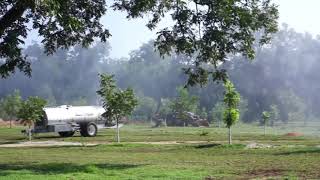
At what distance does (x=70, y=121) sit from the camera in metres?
46.6

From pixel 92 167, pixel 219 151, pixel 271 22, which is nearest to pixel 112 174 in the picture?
pixel 92 167

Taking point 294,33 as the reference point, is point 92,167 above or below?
below

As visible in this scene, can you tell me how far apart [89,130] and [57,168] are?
1051 inches

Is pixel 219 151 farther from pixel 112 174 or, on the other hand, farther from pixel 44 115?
pixel 44 115

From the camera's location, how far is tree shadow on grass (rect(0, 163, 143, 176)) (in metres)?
18.9

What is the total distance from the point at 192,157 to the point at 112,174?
312 inches

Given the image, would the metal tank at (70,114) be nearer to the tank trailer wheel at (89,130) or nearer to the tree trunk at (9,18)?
the tank trailer wheel at (89,130)

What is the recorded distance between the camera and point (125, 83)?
148375 mm

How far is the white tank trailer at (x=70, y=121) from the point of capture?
4475cm

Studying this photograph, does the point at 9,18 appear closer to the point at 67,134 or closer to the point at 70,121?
the point at 70,121

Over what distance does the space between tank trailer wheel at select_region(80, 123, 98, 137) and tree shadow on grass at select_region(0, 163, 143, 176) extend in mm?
24892

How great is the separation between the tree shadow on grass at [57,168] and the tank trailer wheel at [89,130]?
24.9 m

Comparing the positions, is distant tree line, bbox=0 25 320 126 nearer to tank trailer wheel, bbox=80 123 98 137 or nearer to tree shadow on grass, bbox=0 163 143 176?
tank trailer wheel, bbox=80 123 98 137

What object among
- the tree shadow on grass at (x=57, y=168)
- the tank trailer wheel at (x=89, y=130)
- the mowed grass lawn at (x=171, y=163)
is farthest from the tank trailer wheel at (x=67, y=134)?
the tree shadow on grass at (x=57, y=168)
